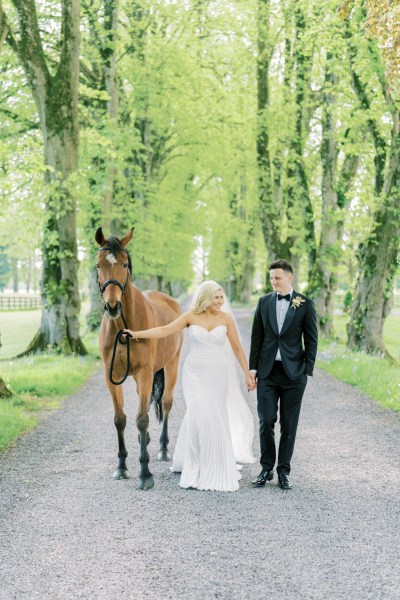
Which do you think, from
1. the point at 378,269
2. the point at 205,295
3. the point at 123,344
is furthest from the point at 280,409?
the point at 378,269

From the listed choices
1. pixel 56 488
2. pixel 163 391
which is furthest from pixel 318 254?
pixel 56 488

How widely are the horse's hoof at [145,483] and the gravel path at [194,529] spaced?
0.12 metres

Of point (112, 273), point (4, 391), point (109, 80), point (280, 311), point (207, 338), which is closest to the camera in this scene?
point (112, 273)

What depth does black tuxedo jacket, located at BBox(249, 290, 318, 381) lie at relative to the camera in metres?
6.73

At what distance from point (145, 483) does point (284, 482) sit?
1.33 metres

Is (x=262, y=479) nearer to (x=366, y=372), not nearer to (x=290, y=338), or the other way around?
(x=290, y=338)

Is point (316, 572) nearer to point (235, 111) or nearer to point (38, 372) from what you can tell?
point (38, 372)

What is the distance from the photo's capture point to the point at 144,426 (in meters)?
7.22

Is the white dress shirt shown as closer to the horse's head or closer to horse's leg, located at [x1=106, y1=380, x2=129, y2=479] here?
the horse's head

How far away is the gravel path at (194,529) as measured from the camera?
4.39 metres

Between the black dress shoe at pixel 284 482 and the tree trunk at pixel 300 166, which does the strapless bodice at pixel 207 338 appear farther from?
the tree trunk at pixel 300 166

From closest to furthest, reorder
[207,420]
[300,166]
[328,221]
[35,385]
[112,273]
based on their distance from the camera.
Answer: [112,273] < [207,420] < [35,385] < [328,221] < [300,166]

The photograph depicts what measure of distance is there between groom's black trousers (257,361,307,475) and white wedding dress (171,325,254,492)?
1.18 ft

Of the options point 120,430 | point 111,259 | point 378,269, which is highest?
point 111,259
